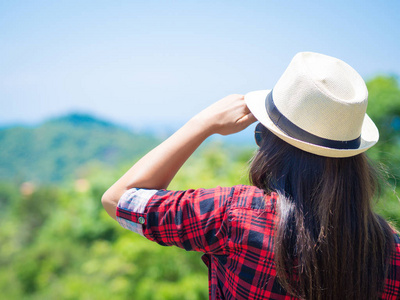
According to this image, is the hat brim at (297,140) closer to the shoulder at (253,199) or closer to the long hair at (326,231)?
the long hair at (326,231)

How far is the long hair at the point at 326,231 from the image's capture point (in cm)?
74

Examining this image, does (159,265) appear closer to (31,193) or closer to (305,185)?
(305,185)

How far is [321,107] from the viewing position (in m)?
0.76

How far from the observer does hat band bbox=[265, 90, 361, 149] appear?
0.76 metres

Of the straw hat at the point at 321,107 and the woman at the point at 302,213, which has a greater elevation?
the straw hat at the point at 321,107

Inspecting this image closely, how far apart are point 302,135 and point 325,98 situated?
10 centimetres

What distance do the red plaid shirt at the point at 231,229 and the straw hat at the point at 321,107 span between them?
6.4 inches

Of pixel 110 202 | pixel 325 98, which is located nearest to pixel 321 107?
pixel 325 98

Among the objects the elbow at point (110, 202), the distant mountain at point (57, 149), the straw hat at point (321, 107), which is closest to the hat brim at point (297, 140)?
the straw hat at point (321, 107)

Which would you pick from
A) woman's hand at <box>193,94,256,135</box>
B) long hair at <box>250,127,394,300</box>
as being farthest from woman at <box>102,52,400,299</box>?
woman's hand at <box>193,94,256,135</box>

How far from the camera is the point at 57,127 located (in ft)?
192

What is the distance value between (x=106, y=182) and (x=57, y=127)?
158ft

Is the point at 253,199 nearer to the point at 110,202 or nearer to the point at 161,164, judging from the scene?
the point at 161,164

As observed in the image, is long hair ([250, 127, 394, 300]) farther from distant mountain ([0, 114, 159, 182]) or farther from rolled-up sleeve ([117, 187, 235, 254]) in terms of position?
distant mountain ([0, 114, 159, 182])
